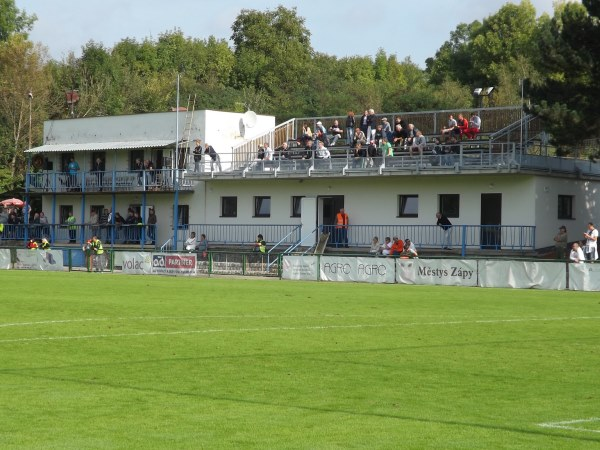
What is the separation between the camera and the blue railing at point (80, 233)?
2320 inches

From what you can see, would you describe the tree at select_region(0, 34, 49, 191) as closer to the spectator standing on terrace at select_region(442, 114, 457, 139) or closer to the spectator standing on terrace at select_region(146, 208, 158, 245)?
the spectator standing on terrace at select_region(146, 208, 158, 245)

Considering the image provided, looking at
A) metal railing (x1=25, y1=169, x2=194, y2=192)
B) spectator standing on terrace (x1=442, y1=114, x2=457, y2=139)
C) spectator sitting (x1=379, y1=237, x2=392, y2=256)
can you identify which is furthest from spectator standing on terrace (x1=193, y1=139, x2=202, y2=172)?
spectator standing on terrace (x1=442, y1=114, x2=457, y2=139)

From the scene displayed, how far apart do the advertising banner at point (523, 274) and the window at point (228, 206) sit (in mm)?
22500

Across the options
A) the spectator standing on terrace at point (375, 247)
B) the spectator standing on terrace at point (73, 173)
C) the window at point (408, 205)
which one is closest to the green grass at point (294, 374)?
the spectator standing on terrace at point (375, 247)

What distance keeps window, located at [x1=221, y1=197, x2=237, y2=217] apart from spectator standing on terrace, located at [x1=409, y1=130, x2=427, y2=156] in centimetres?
1156

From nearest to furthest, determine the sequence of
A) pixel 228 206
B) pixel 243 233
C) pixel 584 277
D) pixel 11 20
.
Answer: pixel 584 277 → pixel 243 233 → pixel 228 206 → pixel 11 20

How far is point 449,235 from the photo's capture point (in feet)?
159

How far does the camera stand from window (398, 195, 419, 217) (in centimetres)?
5119

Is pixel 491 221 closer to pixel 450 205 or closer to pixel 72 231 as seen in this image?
pixel 450 205

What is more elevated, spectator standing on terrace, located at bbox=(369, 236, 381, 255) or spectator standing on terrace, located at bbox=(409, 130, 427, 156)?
spectator standing on terrace, located at bbox=(409, 130, 427, 156)

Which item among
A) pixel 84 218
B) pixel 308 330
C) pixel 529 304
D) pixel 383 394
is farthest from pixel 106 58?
pixel 383 394

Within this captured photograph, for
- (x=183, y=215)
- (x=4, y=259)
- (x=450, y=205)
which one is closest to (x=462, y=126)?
(x=450, y=205)

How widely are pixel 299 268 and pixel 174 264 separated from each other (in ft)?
19.0

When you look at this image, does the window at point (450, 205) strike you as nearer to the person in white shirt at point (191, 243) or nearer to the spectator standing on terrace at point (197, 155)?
the person in white shirt at point (191, 243)
